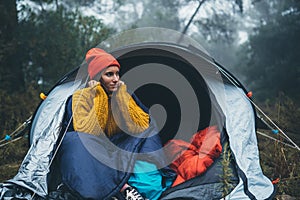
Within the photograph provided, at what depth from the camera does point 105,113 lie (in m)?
2.31

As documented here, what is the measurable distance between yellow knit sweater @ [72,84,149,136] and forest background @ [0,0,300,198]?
1.11 meters

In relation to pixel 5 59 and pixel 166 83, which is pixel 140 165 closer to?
pixel 166 83

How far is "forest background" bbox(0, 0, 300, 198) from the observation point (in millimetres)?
3451

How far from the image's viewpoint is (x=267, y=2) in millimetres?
14406

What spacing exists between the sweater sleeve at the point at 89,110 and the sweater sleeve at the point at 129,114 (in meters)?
0.11

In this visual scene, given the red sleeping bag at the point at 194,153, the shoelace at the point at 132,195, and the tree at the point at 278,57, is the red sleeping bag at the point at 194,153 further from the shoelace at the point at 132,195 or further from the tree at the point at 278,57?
the tree at the point at 278,57

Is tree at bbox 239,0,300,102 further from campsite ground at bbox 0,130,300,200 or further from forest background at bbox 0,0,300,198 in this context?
campsite ground at bbox 0,130,300,200

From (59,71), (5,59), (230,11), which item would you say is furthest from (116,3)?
(5,59)

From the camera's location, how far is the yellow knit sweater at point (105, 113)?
219 cm

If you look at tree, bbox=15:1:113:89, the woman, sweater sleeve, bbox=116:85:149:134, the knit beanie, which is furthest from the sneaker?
tree, bbox=15:1:113:89

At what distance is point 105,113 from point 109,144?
0.22 meters

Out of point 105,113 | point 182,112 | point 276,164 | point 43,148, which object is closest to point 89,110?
point 105,113

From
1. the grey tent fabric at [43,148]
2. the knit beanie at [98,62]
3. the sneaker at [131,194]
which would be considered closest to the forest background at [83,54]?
the grey tent fabric at [43,148]

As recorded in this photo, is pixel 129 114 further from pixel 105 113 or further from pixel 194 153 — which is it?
pixel 194 153
